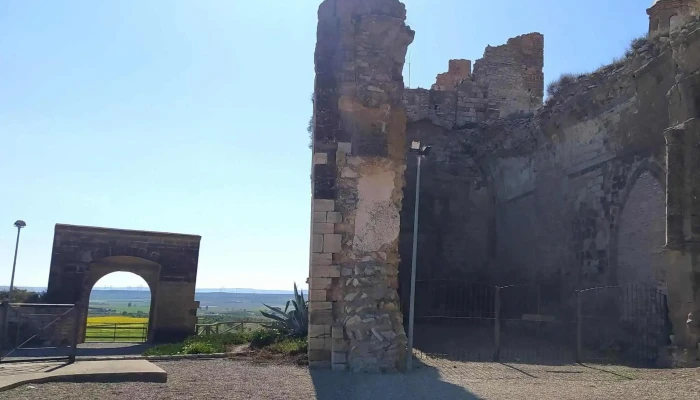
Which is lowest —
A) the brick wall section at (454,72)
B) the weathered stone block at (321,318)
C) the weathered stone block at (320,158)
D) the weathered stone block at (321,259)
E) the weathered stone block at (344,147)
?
the weathered stone block at (321,318)

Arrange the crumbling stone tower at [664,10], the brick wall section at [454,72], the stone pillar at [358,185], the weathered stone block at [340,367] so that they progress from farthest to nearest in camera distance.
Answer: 1. the brick wall section at [454,72]
2. the crumbling stone tower at [664,10]
3. the stone pillar at [358,185]
4. the weathered stone block at [340,367]

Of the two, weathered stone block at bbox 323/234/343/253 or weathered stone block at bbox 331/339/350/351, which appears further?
weathered stone block at bbox 323/234/343/253

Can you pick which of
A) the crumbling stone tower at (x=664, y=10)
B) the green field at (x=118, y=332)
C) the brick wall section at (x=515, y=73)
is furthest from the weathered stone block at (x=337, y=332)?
the crumbling stone tower at (x=664, y=10)

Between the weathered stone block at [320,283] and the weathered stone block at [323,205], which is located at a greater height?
the weathered stone block at [323,205]

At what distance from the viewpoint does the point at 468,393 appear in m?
7.35

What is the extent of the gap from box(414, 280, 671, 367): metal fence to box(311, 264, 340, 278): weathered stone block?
8.79 feet

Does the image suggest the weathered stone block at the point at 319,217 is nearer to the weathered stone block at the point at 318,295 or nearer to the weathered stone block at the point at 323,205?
the weathered stone block at the point at 323,205

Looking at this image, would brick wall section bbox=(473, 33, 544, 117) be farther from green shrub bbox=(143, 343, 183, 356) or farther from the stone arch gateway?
green shrub bbox=(143, 343, 183, 356)

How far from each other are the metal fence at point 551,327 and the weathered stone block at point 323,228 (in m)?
3.02

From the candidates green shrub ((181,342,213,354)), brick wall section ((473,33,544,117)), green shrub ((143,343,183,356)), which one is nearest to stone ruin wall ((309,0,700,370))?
brick wall section ((473,33,544,117))

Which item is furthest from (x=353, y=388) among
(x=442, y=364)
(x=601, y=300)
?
(x=601, y=300)

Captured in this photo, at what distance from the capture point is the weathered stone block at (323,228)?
9883 mm

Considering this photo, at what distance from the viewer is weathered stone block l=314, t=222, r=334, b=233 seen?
32.4 ft

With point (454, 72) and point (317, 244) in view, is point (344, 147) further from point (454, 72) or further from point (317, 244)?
point (454, 72)
